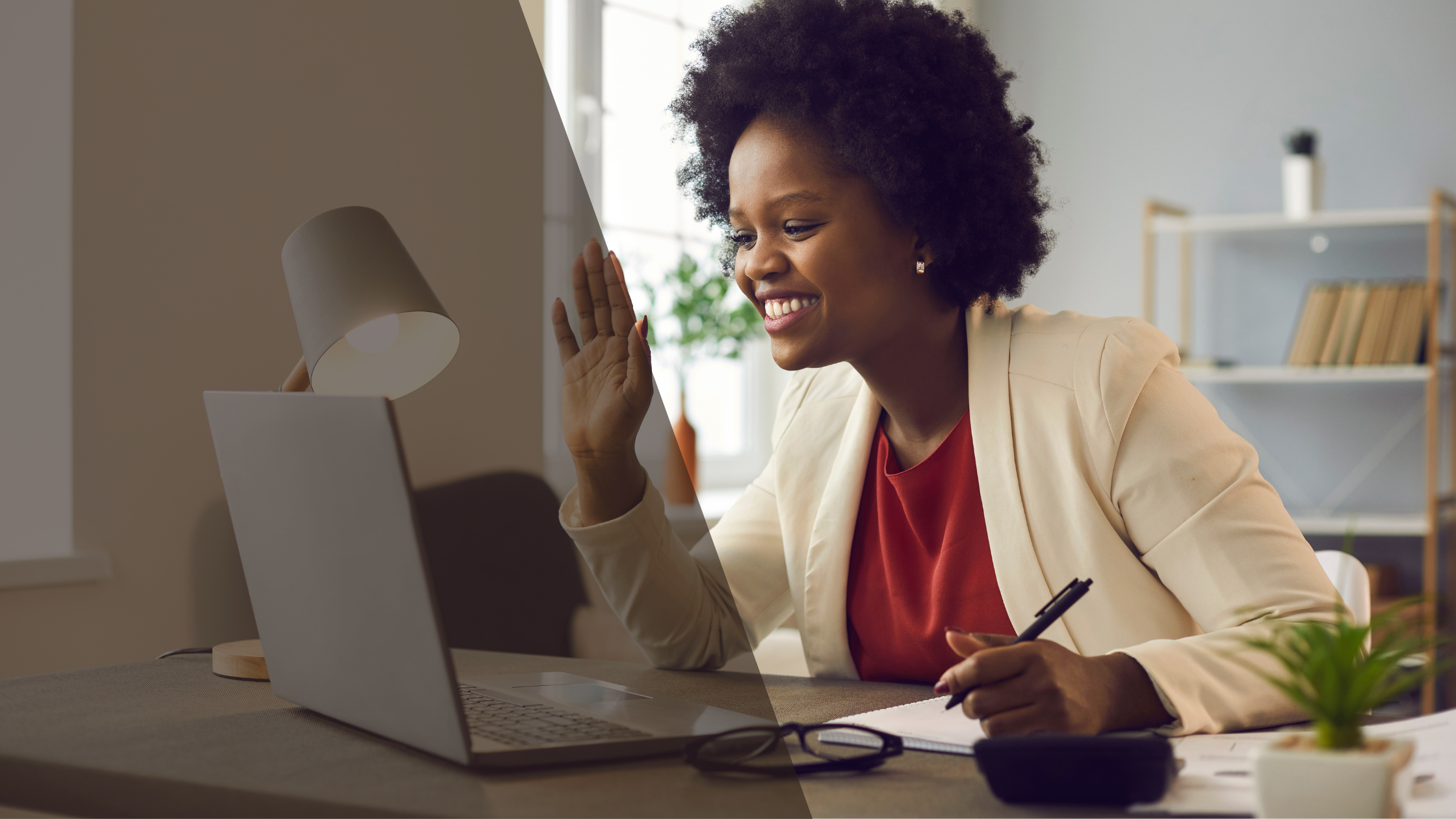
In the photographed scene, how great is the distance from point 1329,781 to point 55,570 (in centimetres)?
154

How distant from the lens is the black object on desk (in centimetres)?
58

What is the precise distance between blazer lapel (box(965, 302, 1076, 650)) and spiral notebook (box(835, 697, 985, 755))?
22cm

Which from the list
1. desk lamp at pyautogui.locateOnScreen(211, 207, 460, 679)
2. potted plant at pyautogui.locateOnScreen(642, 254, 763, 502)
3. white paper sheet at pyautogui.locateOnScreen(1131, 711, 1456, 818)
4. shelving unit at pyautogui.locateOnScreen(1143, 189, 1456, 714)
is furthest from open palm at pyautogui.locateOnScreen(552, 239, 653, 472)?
shelving unit at pyautogui.locateOnScreen(1143, 189, 1456, 714)

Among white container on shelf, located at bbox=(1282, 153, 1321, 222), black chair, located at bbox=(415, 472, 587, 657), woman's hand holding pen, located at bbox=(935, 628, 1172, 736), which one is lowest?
black chair, located at bbox=(415, 472, 587, 657)

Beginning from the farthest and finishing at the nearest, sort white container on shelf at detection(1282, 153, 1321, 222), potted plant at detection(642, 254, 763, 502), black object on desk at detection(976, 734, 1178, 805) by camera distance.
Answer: white container on shelf at detection(1282, 153, 1321, 222) → potted plant at detection(642, 254, 763, 502) → black object on desk at detection(976, 734, 1178, 805)

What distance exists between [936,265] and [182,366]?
1073mm

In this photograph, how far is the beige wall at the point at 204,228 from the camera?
Result: 1.57m

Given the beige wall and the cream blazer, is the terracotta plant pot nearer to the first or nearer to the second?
the beige wall

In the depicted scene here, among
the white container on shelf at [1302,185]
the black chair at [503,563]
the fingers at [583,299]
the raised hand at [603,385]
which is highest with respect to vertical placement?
the white container on shelf at [1302,185]

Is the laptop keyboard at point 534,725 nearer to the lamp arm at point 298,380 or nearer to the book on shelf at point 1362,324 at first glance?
the lamp arm at point 298,380

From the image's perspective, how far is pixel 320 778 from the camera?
64cm

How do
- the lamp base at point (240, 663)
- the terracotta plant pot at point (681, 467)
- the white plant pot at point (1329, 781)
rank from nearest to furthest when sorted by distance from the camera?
the white plant pot at point (1329, 781), the lamp base at point (240, 663), the terracotta plant pot at point (681, 467)

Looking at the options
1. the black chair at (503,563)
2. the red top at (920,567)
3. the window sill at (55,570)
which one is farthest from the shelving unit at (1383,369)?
the window sill at (55,570)

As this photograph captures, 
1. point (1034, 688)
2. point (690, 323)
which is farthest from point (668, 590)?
point (690, 323)
